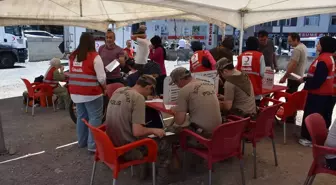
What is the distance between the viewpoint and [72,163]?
11.4ft

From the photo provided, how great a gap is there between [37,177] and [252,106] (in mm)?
2438

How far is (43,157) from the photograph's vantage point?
11.9ft

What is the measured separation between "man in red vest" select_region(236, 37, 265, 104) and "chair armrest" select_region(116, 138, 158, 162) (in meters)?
2.26

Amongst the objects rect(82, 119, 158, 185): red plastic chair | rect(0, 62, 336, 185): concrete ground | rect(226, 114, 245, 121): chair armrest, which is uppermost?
rect(226, 114, 245, 121): chair armrest

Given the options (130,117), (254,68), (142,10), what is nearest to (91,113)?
(130,117)

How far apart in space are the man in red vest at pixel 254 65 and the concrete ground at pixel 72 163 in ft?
2.61

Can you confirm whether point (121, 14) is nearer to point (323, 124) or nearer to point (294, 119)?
point (294, 119)

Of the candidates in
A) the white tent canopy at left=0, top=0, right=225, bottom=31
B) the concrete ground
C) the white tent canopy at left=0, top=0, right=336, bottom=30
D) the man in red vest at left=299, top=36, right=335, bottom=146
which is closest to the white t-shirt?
the white tent canopy at left=0, top=0, right=336, bottom=30

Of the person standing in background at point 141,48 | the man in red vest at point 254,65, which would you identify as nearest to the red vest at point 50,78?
the person standing in background at point 141,48

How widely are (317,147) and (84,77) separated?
2453 millimetres

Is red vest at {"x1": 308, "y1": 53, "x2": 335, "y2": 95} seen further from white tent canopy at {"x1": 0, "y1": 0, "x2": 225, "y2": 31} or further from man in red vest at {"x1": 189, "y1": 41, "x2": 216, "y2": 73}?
white tent canopy at {"x1": 0, "y1": 0, "x2": 225, "y2": 31}

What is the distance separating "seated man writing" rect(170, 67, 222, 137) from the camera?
2.66m

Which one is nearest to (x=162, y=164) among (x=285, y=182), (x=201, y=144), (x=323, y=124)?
(x=201, y=144)

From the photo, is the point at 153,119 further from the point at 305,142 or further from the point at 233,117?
the point at 305,142
